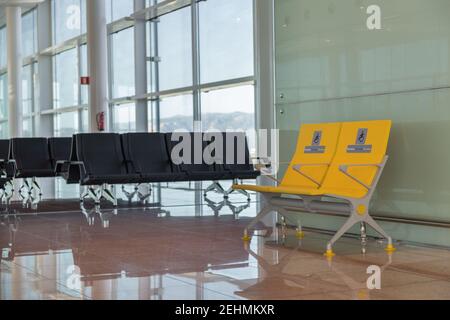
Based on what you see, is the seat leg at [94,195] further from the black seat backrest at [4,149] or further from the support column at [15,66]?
the support column at [15,66]

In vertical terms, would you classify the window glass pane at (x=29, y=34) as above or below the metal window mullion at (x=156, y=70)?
above

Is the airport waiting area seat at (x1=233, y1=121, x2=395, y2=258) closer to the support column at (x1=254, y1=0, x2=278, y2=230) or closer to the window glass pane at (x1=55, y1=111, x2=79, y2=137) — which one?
the support column at (x1=254, y1=0, x2=278, y2=230)

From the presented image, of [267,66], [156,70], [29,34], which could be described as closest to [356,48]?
[267,66]

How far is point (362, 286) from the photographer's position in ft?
12.6

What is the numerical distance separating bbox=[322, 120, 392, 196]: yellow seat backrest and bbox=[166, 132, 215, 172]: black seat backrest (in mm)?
3874

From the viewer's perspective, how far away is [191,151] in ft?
32.0

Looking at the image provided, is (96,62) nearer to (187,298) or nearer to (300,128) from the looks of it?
(300,128)

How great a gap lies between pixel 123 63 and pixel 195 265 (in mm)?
10831

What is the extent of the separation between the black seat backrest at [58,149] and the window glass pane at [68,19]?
262 inches

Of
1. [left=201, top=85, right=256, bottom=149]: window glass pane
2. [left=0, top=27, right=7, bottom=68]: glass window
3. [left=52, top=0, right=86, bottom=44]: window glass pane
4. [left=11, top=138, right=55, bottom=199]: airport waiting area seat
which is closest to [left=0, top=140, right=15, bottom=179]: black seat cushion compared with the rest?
[left=11, top=138, right=55, bottom=199]: airport waiting area seat

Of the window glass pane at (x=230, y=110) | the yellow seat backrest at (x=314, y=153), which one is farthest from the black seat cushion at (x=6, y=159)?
the yellow seat backrest at (x=314, y=153)

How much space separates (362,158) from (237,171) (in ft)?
13.6

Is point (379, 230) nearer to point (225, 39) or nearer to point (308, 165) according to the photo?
point (308, 165)

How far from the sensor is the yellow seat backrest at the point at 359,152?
5.37m
